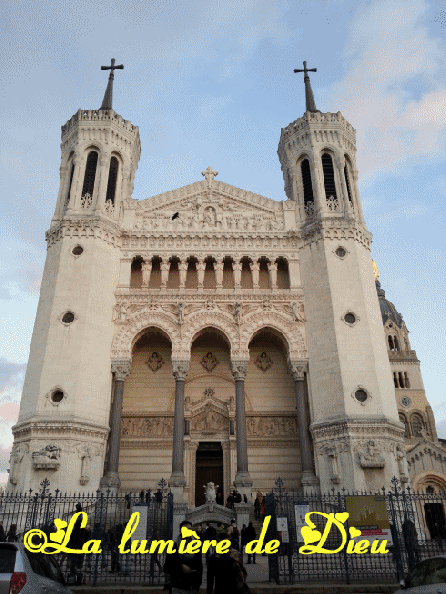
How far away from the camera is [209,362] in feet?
85.9

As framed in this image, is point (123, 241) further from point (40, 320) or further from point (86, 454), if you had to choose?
point (86, 454)

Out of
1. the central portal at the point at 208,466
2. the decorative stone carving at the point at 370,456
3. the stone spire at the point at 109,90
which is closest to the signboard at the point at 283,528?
the decorative stone carving at the point at 370,456

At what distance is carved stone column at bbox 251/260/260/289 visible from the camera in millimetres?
25612

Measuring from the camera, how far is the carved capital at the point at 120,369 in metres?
23.1

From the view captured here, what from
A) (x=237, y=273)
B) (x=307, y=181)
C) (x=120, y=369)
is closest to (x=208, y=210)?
(x=237, y=273)

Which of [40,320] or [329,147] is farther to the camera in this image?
[329,147]

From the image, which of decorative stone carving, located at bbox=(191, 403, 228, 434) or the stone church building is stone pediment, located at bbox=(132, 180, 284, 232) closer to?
the stone church building

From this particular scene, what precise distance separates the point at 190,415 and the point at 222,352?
3.89 metres

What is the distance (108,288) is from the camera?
2477 centimetres

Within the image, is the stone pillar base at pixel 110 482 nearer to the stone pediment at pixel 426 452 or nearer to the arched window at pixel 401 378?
the stone pediment at pixel 426 452

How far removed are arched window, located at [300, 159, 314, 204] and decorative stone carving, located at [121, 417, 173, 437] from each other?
14.6 metres

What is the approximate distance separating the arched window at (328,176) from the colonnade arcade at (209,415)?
9.04 m

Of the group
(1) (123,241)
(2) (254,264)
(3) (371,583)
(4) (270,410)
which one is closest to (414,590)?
(3) (371,583)

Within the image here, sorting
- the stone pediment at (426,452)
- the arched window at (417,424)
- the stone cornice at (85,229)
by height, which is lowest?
the stone pediment at (426,452)
